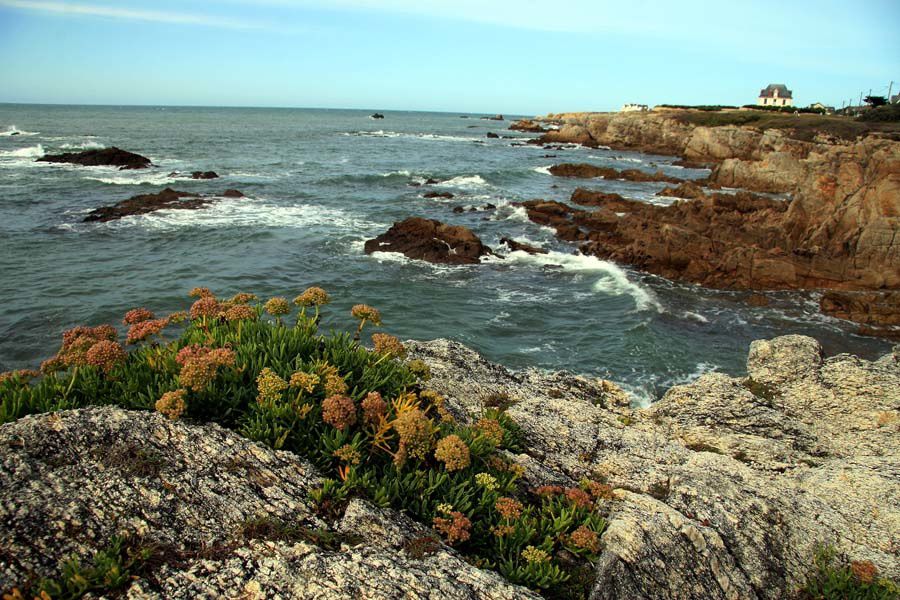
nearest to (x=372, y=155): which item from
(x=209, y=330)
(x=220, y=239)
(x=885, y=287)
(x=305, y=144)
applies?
(x=305, y=144)

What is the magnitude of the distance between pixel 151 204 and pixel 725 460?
38450mm

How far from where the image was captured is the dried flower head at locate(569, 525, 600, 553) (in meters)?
5.05

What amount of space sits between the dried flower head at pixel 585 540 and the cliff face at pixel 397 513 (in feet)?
0.39

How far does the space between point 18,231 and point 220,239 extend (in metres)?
10.9

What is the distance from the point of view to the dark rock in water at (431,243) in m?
27.5

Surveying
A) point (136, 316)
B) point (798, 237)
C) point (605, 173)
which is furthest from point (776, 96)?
point (136, 316)

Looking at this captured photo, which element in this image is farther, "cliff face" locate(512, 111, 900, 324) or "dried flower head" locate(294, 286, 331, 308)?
"cliff face" locate(512, 111, 900, 324)

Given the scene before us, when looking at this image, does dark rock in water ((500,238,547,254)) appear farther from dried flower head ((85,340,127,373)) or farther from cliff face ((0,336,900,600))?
dried flower head ((85,340,127,373))

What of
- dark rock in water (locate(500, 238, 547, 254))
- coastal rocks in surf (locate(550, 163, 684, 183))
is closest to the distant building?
coastal rocks in surf (locate(550, 163, 684, 183))

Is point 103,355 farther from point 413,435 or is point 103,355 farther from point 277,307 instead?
point 413,435

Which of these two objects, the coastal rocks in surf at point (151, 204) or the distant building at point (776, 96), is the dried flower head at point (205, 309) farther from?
the distant building at point (776, 96)

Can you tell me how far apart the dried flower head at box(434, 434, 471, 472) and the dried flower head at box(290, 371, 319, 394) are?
1.48m

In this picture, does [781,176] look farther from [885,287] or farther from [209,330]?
[209,330]

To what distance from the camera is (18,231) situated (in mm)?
29109
